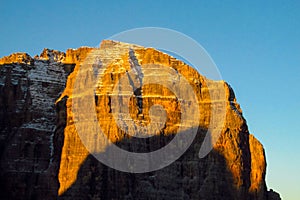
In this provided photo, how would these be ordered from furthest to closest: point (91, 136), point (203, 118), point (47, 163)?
point (47, 163)
point (203, 118)
point (91, 136)

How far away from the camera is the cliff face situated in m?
112

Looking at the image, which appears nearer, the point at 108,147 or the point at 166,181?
the point at 108,147

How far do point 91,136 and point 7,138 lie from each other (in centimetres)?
2872

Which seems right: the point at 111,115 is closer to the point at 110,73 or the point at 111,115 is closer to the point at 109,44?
the point at 110,73

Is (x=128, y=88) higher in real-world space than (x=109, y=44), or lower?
lower

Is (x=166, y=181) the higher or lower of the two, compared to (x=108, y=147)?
lower

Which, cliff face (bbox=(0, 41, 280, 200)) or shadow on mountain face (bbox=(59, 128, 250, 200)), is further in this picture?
cliff face (bbox=(0, 41, 280, 200))

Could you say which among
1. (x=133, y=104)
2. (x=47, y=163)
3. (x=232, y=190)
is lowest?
(x=232, y=190)

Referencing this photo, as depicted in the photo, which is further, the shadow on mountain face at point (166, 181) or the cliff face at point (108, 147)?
the cliff face at point (108, 147)

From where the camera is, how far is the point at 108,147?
112000mm

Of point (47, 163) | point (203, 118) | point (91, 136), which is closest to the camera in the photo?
point (91, 136)

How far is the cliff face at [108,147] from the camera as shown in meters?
112

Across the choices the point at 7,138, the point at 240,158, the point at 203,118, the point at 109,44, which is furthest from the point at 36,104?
the point at 240,158

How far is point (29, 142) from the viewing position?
13212cm
